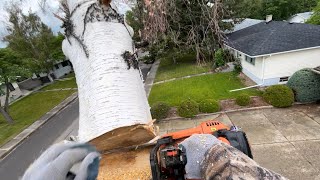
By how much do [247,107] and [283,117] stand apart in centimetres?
165

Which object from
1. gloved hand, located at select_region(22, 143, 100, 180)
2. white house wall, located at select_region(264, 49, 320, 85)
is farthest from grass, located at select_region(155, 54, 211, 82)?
gloved hand, located at select_region(22, 143, 100, 180)

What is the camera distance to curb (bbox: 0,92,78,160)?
12.1m

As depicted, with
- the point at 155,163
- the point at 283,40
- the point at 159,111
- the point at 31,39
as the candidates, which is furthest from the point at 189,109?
the point at 31,39

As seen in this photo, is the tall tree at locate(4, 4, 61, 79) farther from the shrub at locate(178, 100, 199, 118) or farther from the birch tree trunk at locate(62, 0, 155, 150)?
the birch tree trunk at locate(62, 0, 155, 150)

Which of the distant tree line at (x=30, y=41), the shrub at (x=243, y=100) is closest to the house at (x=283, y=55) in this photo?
the shrub at (x=243, y=100)

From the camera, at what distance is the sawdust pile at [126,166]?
1.90m

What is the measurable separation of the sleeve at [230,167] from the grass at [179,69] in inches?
639

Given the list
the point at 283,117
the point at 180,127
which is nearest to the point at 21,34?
the point at 180,127

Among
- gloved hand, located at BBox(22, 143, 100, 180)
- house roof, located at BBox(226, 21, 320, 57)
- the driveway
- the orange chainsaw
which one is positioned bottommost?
the driveway

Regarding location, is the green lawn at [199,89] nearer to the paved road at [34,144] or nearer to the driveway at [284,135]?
the driveway at [284,135]

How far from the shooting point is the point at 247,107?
433 inches

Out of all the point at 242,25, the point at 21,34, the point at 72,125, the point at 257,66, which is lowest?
the point at 72,125

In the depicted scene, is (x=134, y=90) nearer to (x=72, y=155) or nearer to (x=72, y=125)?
(x=72, y=155)

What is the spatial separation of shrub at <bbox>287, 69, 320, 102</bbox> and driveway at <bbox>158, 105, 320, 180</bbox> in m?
0.41
